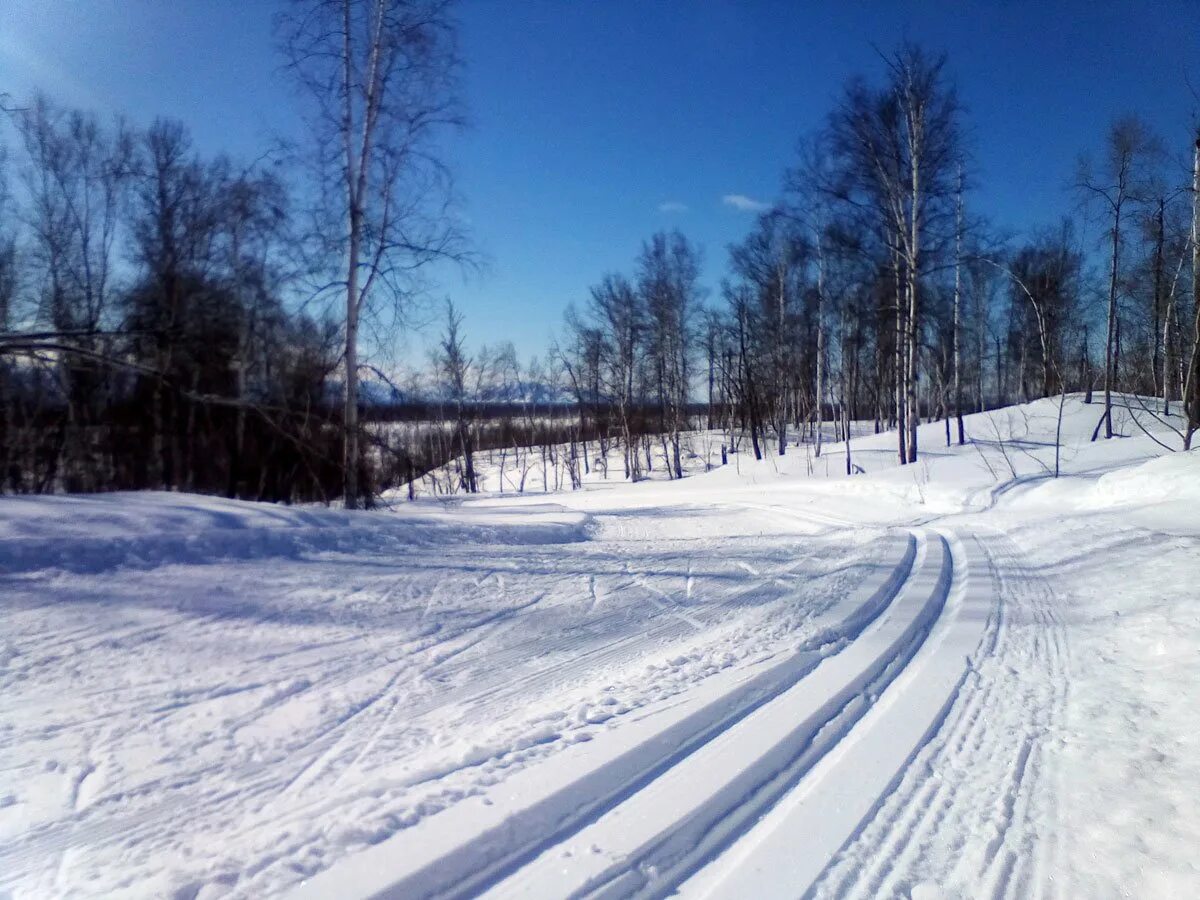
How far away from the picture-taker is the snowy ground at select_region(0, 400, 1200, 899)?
2652 mm

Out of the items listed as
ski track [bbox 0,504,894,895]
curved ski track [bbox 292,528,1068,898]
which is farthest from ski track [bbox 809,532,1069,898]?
ski track [bbox 0,504,894,895]

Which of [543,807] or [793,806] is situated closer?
[543,807]

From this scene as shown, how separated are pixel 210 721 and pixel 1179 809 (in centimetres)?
463

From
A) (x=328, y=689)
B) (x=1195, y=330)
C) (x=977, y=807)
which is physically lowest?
(x=977, y=807)

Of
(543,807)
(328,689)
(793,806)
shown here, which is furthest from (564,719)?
(328,689)

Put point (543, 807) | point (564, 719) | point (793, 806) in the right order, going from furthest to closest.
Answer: point (564, 719) < point (793, 806) < point (543, 807)

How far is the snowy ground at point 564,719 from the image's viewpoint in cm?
265

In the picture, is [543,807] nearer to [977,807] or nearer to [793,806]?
[793,806]

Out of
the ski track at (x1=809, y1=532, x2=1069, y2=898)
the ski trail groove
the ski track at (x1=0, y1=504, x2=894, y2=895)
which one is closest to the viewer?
the ski trail groove

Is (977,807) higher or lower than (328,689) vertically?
lower

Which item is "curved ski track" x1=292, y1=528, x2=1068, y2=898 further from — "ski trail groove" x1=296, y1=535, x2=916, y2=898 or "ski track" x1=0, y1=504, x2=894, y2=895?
"ski track" x1=0, y1=504, x2=894, y2=895

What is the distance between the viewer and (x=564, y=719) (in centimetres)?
389

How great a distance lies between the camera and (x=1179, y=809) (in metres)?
3.05

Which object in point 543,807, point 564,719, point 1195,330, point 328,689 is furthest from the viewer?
point 1195,330
